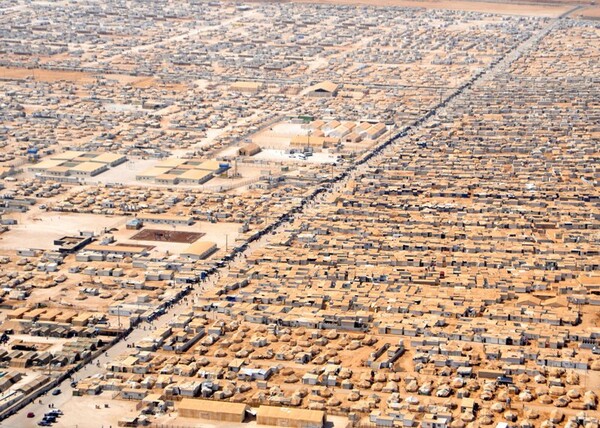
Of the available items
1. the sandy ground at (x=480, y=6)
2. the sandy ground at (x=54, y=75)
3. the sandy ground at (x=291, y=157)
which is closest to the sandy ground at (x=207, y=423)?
the sandy ground at (x=291, y=157)

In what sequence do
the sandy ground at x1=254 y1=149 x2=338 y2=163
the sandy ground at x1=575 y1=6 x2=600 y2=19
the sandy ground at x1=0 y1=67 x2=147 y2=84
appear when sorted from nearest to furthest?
the sandy ground at x1=254 y1=149 x2=338 y2=163 < the sandy ground at x1=0 y1=67 x2=147 y2=84 < the sandy ground at x1=575 y1=6 x2=600 y2=19

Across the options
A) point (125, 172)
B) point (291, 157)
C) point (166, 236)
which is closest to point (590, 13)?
point (291, 157)

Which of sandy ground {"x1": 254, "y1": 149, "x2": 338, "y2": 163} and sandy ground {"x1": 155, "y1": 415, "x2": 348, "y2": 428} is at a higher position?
sandy ground {"x1": 155, "y1": 415, "x2": 348, "y2": 428}

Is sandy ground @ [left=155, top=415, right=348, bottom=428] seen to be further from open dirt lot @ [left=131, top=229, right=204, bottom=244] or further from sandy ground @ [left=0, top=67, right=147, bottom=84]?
sandy ground @ [left=0, top=67, right=147, bottom=84]

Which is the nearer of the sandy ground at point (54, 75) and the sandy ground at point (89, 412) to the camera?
the sandy ground at point (89, 412)

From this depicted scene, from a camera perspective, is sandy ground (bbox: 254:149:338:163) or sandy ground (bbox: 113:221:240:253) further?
sandy ground (bbox: 254:149:338:163)

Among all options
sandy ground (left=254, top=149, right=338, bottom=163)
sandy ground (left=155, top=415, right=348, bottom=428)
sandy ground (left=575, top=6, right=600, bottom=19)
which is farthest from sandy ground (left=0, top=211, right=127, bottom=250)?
sandy ground (left=575, top=6, right=600, bottom=19)

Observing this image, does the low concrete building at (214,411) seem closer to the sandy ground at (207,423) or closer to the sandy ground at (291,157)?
the sandy ground at (207,423)

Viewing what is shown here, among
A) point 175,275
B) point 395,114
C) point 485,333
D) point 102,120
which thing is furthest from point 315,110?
point 485,333

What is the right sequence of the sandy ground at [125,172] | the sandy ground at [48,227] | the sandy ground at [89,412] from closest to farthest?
the sandy ground at [89,412] → the sandy ground at [48,227] → the sandy ground at [125,172]
